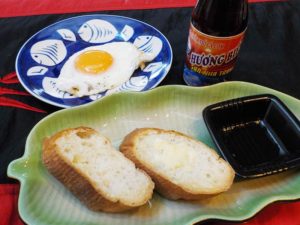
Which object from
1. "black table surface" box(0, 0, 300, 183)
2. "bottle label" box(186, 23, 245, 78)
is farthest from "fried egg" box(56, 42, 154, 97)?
"bottle label" box(186, 23, 245, 78)

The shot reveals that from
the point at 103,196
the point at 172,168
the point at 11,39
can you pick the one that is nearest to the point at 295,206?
the point at 172,168

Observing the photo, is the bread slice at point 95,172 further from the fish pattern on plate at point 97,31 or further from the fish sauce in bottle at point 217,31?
the fish pattern on plate at point 97,31

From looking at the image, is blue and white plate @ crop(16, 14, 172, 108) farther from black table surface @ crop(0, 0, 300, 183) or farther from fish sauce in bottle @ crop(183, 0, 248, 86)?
fish sauce in bottle @ crop(183, 0, 248, 86)

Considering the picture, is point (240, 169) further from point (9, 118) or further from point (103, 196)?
point (9, 118)

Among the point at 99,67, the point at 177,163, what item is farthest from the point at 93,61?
the point at 177,163

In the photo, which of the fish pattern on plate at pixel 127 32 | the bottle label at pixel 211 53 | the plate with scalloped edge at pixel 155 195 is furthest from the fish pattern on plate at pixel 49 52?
the bottle label at pixel 211 53
